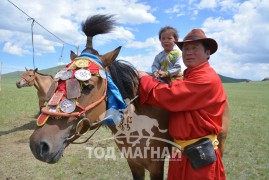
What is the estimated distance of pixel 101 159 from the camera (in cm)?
677

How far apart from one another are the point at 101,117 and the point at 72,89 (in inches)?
18.1

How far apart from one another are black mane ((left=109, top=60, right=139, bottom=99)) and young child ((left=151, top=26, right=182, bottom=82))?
30.6 inches

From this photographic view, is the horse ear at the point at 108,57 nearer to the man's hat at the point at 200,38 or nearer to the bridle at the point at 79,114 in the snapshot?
the bridle at the point at 79,114

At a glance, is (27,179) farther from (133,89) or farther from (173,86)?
(173,86)

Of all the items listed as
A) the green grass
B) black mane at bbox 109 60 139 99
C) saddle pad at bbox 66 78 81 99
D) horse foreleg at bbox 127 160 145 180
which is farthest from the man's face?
the green grass

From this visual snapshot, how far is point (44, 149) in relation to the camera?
2.07 metres

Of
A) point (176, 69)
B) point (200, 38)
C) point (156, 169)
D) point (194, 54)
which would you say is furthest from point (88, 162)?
point (200, 38)

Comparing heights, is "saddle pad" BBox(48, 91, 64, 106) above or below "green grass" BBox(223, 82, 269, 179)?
above

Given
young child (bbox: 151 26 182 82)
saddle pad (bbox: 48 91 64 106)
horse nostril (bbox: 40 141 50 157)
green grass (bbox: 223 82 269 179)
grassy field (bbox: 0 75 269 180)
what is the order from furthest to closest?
green grass (bbox: 223 82 269 179)
grassy field (bbox: 0 75 269 180)
young child (bbox: 151 26 182 82)
saddle pad (bbox: 48 91 64 106)
horse nostril (bbox: 40 141 50 157)

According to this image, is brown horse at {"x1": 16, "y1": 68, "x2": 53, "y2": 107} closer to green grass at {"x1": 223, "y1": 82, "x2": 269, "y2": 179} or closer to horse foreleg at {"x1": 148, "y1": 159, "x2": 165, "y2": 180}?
green grass at {"x1": 223, "y1": 82, "x2": 269, "y2": 179}

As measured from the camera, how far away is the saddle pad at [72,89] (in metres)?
2.21

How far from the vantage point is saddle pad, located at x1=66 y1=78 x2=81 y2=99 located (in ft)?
7.25

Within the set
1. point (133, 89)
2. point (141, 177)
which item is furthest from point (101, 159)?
point (133, 89)
